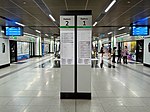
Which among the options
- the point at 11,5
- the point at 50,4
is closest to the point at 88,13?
the point at 50,4

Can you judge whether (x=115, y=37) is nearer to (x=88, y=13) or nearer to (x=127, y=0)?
(x=127, y=0)

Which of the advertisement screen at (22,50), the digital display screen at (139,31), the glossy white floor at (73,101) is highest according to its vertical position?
the digital display screen at (139,31)

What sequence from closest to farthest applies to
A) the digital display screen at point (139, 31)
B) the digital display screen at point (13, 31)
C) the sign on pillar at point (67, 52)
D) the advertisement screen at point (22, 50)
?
the sign on pillar at point (67, 52) → the digital display screen at point (139, 31) → the digital display screen at point (13, 31) → the advertisement screen at point (22, 50)

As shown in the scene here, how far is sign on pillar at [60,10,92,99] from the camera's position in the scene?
493 cm

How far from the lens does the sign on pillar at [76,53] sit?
493cm

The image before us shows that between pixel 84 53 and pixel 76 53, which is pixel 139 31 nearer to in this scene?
pixel 84 53

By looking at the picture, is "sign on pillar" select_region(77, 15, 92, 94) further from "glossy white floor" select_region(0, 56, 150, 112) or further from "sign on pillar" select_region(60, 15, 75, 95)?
"glossy white floor" select_region(0, 56, 150, 112)

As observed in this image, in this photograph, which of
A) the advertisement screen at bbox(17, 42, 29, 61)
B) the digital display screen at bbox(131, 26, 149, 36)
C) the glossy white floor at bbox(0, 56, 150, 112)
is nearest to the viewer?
the glossy white floor at bbox(0, 56, 150, 112)

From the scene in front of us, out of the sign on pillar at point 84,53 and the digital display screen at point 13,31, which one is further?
the digital display screen at point 13,31

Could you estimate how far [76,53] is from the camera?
16.4 ft

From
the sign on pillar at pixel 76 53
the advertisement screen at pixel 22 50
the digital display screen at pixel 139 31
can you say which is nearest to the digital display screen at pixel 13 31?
the advertisement screen at pixel 22 50

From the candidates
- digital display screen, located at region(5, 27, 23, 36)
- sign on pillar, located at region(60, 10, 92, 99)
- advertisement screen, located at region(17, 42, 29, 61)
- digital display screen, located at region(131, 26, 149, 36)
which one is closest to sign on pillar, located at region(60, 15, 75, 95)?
sign on pillar, located at region(60, 10, 92, 99)

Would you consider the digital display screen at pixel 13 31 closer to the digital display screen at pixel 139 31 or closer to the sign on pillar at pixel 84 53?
the digital display screen at pixel 139 31

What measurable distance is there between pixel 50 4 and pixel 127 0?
2.86m
